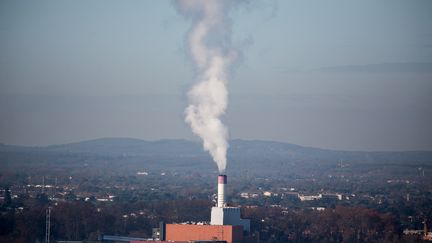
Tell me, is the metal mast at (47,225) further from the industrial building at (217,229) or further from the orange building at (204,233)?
the orange building at (204,233)

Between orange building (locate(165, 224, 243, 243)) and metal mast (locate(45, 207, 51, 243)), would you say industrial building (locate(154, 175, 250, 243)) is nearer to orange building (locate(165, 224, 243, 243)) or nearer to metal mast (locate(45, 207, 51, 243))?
orange building (locate(165, 224, 243, 243))

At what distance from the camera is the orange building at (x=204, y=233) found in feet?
176

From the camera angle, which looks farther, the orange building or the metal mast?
the metal mast

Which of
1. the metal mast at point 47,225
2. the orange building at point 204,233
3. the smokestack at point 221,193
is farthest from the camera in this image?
the metal mast at point 47,225

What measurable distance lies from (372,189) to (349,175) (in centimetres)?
3415

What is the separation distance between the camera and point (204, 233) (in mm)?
54125

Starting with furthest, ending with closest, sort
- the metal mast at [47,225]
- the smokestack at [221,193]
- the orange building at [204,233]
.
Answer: the metal mast at [47,225] → the smokestack at [221,193] → the orange building at [204,233]

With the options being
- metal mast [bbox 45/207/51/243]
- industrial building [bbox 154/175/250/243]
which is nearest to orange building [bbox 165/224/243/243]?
industrial building [bbox 154/175/250/243]

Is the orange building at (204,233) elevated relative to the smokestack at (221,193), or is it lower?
lower

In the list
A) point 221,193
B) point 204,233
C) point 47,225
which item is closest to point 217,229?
point 204,233

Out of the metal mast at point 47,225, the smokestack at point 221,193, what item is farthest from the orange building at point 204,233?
the metal mast at point 47,225

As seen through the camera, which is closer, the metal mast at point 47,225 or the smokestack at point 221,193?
the smokestack at point 221,193

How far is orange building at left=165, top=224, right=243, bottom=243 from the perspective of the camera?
5359 cm

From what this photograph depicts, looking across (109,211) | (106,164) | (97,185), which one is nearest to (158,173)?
(106,164)
